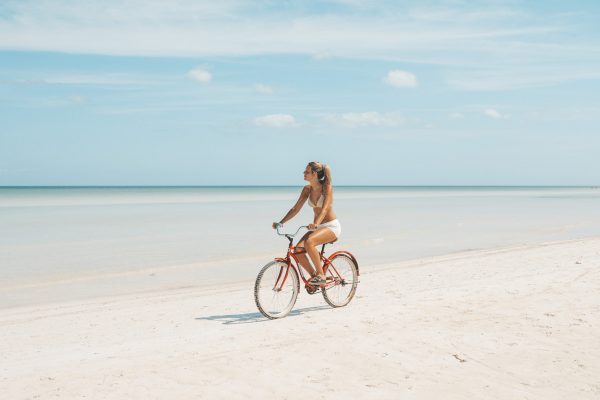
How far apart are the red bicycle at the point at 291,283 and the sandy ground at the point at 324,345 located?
213mm

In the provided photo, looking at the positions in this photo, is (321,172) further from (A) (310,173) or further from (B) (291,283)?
(B) (291,283)

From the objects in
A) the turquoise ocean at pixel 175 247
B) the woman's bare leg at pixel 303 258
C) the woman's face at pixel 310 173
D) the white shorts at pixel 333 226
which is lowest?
the turquoise ocean at pixel 175 247

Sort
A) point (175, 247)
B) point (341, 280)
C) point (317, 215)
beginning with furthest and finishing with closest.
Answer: point (175, 247) < point (341, 280) < point (317, 215)

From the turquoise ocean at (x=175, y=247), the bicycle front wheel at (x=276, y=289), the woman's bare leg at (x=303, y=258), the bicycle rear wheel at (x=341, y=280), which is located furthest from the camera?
the turquoise ocean at (x=175, y=247)

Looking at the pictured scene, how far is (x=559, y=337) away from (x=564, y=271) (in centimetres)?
516

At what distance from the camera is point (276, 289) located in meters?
8.66

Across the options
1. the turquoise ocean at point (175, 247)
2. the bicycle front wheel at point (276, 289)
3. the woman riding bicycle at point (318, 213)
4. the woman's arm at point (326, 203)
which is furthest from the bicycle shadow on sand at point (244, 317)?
the turquoise ocean at point (175, 247)

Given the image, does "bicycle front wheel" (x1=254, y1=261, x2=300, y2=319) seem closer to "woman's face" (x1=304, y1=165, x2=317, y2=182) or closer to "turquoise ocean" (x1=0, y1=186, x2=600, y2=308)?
"woman's face" (x1=304, y1=165, x2=317, y2=182)

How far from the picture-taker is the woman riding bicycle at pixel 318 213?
853 centimetres

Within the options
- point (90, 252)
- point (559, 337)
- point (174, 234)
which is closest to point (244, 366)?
point (559, 337)

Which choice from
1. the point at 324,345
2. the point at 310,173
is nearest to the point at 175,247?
the point at 310,173

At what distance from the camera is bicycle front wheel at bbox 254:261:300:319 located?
8459 mm

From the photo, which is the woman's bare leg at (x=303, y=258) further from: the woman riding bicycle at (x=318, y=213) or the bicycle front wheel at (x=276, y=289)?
the bicycle front wheel at (x=276, y=289)

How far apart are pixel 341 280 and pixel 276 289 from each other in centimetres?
121
